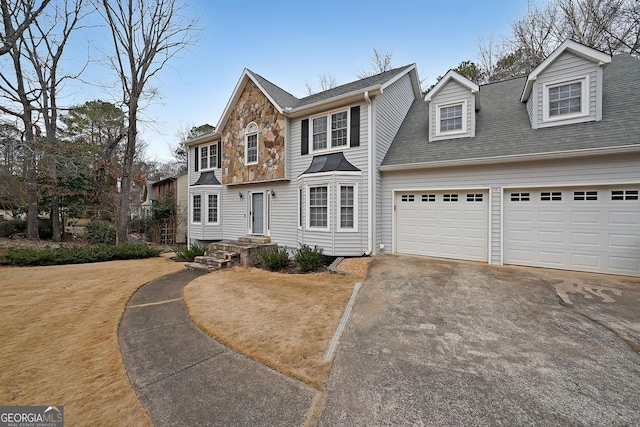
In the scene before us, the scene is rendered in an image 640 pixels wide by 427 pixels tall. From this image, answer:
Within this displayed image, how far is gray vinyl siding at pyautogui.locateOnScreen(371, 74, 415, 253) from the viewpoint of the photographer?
838 centimetres

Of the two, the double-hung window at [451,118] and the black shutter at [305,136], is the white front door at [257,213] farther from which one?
the double-hung window at [451,118]

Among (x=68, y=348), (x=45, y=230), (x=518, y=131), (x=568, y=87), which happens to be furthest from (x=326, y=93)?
(x=45, y=230)

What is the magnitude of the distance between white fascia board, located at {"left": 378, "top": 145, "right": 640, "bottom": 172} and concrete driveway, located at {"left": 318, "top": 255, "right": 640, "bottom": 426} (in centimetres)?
299

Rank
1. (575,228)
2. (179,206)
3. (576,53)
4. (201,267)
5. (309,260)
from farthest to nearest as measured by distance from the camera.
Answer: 1. (179,206)
2. (201,267)
3. (309,260)
4. (576,53)
5. (575,228)

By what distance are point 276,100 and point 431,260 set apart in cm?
807

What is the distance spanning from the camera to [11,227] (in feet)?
45.7

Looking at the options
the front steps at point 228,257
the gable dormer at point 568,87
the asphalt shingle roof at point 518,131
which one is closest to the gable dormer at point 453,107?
the asphalt shingle roof at point 518,131

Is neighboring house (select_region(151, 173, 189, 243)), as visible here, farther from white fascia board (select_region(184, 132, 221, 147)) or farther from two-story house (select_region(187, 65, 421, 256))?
two-story house (select_region(187, 65, 421, 256))

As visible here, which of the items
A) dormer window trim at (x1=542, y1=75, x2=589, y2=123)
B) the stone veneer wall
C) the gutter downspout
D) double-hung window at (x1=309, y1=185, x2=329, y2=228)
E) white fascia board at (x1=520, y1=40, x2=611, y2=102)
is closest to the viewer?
white fascia board at (x1=520, y1=40, x2=611, y2=102)

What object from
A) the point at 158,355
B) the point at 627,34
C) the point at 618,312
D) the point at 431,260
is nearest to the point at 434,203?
the point at 431,260

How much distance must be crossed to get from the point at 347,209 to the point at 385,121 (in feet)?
11.6

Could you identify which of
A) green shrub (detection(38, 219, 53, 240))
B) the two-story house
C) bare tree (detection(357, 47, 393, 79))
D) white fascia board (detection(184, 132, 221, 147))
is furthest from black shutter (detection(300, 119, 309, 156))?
green shrub (detection(38, 219, 53, 240))

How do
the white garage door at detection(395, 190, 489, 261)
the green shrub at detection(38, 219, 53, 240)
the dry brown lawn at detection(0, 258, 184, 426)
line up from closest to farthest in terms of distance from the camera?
the dry brown lawn at detection(0, 258, 184, 426) < the white garage door at detection(395, 190, 489, 261) < the green shrub at detection(38, 219, 53, 240)

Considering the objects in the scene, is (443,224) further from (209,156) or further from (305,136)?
(209,156)
